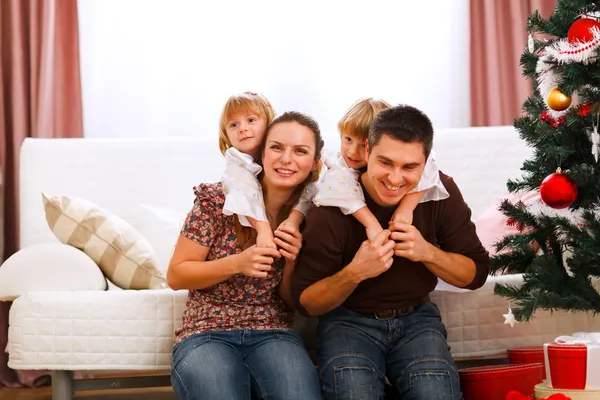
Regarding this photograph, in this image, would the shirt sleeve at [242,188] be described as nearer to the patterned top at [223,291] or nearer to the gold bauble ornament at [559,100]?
the patterned top at [223,291]

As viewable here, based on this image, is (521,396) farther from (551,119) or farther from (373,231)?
(551,119)

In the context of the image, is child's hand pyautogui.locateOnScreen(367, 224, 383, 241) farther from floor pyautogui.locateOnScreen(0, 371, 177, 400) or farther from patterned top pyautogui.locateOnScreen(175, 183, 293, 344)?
floor pyautogui.locateOnScreen(0, 371, 177, 400)

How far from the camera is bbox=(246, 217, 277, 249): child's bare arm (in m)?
1.91

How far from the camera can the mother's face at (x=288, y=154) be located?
2.00m

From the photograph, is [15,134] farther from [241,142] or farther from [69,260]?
[241,142]

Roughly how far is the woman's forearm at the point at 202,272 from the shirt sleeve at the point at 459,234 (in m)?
0.53

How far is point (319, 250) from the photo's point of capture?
193 cm

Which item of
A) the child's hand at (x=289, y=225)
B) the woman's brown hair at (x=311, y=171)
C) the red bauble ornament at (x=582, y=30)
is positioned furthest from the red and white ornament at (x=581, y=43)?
the child's hand at (x=289, y=225)

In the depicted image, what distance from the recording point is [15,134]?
133 inches

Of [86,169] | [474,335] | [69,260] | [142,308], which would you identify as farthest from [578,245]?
[86,169]

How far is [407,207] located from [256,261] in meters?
0.38

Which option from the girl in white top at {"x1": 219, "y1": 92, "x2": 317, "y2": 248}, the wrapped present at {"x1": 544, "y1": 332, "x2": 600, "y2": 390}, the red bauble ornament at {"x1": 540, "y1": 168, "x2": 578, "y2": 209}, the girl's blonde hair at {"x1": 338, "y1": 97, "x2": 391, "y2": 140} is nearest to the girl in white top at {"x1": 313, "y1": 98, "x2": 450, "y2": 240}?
the girl's blonde hair at {"x1": 338, "y1": 97, "x2": 391, "y2": 140}

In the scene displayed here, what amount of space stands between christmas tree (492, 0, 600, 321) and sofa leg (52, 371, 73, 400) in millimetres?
1218

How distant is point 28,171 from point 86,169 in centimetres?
21
